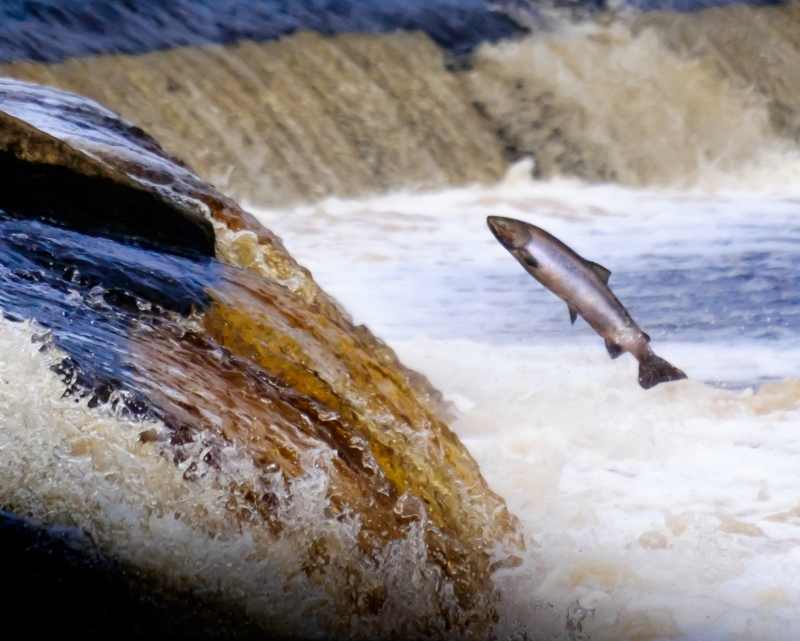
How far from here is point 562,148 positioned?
259 centimetres

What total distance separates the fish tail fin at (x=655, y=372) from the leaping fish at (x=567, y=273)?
3.6 inches

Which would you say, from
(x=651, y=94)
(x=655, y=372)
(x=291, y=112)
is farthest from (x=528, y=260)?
(x=651, y=94)

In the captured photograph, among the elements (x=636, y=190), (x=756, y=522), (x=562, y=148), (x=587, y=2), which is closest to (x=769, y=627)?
(x=756, y=522)

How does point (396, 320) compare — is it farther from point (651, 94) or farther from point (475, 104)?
point (651, 94)

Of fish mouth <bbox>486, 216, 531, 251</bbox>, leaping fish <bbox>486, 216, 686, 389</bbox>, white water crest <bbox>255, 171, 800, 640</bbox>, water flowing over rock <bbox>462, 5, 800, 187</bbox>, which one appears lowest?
white water crest <bbox>255, 171, 800, 640</bbox>

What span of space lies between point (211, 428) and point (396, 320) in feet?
3.39

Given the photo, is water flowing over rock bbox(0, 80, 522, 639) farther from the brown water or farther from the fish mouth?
the brown water

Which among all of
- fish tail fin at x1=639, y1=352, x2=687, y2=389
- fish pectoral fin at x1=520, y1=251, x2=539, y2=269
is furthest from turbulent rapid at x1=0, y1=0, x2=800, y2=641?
fish pectoral fin at x1=520, y1=251, x2=539, y2=269

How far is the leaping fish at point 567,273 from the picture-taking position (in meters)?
1.45

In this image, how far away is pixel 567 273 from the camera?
147cm

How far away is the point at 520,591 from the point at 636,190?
1.46m

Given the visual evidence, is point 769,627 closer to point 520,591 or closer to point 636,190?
point 520,591

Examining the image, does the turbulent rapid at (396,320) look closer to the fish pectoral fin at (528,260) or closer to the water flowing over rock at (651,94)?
the water flowing over rock at (651,94)

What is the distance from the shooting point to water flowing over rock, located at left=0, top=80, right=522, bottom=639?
85 cm
